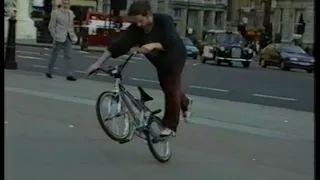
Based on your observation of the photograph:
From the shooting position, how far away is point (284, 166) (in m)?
6.69

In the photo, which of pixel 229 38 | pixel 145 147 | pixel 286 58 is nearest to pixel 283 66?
pixel 286 58

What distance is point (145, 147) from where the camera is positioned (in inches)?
284

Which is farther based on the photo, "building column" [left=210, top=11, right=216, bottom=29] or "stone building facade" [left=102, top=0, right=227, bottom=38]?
"building column" [left=210, top=11, right=216, bottom=29]

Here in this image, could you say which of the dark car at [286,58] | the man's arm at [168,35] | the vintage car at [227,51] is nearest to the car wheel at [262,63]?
the dark car at [286,58]

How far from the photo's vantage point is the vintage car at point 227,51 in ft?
109

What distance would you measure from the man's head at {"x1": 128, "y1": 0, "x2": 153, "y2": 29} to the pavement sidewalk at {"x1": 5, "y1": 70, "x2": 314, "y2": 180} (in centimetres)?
123

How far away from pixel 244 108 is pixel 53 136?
17.1 ft

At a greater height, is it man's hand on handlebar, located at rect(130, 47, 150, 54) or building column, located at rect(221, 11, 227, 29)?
man's hand on handlebar, located at rect(130, 47, 150, 54)

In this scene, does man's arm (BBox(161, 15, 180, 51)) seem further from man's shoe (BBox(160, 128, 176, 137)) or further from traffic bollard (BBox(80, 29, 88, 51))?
traffic bollard (BBox(80, 29, 88, 51))

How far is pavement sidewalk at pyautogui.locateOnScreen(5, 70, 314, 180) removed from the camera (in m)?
5.99

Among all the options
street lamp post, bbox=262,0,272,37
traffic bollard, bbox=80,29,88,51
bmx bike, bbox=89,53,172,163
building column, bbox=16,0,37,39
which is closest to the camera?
bmx bike, bbox=89,53,172,163

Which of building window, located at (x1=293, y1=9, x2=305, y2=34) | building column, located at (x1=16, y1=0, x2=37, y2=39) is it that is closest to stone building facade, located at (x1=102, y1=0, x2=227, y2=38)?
building window, located at (x1=293, y1=9, x2=305, y2=34)

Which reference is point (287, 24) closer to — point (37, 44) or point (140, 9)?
point (37, 44)
